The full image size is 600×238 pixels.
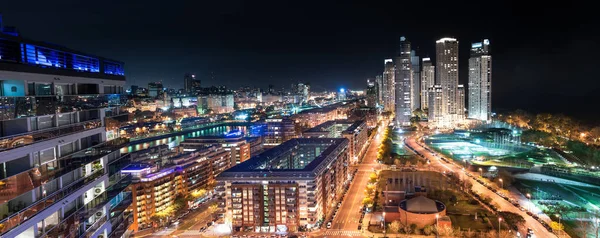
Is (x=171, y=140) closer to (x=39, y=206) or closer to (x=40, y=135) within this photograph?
(x=40, y=135)

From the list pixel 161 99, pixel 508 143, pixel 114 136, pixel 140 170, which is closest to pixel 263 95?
pixel 161 99

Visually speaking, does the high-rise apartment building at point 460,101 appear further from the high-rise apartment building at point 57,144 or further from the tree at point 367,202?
the high-rise apartment building at point 57,144

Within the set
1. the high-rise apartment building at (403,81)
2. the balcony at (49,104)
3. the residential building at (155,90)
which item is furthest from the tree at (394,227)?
the residential building at (155,90)

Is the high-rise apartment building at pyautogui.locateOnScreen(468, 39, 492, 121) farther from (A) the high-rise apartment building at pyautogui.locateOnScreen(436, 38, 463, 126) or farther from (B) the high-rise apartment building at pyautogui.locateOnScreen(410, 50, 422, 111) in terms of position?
(B) the high-rise apartment building at pyautogui.locateOnScreen(410, 50, 422, 111)

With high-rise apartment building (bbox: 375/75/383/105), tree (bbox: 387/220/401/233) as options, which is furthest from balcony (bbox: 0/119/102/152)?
high-rise apartment building (bbox: 375/75/383/105)

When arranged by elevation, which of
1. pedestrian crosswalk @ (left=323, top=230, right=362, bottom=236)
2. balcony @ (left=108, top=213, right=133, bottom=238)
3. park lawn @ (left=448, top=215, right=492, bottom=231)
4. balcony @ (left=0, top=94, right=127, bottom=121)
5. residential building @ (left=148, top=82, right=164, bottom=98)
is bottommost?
pedestrian crosswalk @ (left=323, top=230, right=362, bottom=236)
